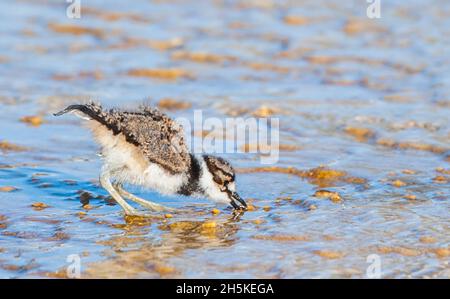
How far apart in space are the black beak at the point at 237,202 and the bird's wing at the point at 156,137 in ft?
1.30

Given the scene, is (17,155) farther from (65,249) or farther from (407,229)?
(407,229)

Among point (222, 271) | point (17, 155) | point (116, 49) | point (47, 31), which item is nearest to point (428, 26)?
point (116, 49)

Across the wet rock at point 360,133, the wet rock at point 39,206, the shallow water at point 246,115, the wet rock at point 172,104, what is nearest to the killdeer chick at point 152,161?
the shallow water at point 246,115

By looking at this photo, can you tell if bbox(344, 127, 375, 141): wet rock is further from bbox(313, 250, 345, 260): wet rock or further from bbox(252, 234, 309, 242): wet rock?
bbox(313, 250, 345, 260): wet rock

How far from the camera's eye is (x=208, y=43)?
12.5 metres

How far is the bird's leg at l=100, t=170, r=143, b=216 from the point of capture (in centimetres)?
624

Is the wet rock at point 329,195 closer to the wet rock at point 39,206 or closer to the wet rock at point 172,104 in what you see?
the wet rock at point 39,206

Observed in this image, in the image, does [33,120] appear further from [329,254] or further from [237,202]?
[329,254]

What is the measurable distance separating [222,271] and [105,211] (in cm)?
164

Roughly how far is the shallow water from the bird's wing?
0.40 meters

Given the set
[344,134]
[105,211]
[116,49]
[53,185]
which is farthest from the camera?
[116,49]

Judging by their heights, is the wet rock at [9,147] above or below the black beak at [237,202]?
above

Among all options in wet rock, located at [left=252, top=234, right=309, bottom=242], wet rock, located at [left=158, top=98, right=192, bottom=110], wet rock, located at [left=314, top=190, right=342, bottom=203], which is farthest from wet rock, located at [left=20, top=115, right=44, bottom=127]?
wet rock, located at [left=252, top=234, right=309, bottom=242]

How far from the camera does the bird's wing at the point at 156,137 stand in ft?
20.4
